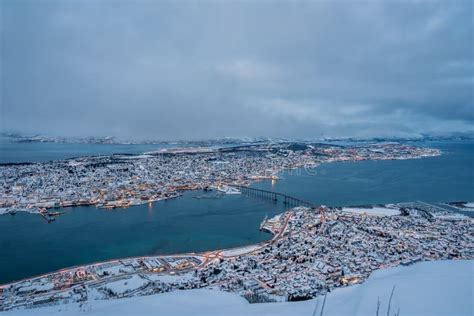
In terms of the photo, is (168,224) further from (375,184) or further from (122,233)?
(375,184)

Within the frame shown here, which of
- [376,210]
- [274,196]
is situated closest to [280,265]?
[376,210]

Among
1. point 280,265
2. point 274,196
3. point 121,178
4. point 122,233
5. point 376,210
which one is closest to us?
point 280,265

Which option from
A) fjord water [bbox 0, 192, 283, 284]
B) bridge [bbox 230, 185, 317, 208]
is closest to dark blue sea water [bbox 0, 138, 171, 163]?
fjord water [bbox 0, 192, 283, 284]

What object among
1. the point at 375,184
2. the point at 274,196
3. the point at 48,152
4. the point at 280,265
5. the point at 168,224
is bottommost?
the point at 168,224

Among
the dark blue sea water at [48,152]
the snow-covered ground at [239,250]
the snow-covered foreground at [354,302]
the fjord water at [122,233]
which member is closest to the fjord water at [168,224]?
the fjord water at [122,233]

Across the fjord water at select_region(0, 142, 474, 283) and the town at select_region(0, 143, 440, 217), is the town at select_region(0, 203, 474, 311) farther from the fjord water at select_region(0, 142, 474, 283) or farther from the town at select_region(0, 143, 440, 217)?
the town at select_region(0, 143, 440, 217)

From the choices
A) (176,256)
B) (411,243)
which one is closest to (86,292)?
(176,256)
